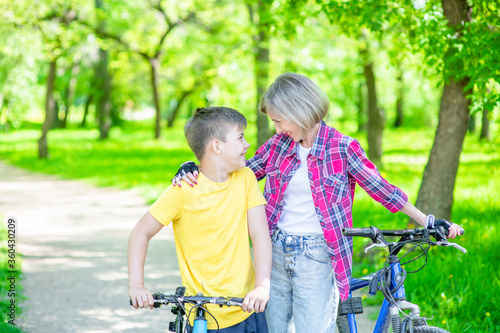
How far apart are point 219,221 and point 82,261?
4.69 meters

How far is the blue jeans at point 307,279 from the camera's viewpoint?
2.70m

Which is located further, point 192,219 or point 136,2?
point 136,2

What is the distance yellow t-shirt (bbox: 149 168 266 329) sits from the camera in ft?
7.88

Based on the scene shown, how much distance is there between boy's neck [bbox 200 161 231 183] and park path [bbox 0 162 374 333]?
2.49 m

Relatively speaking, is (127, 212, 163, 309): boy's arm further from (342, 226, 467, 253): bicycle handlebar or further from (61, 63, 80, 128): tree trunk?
(61, 63, 80, 128): tree trunk

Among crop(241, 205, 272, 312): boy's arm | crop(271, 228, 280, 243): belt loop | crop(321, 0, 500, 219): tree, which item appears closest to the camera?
crop(241, 205, 272, 312): boy's arm

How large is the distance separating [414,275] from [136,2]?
21797 mm

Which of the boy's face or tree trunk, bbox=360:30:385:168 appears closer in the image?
the boy's face

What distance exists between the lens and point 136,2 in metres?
24.1

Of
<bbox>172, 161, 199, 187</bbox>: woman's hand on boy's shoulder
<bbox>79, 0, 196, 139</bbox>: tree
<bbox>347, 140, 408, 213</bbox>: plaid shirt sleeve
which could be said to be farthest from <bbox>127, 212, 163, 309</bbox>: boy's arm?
<bbox>79, 0, 196, 139</bbox>: tree

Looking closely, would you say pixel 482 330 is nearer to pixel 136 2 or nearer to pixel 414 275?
pixel 414 275

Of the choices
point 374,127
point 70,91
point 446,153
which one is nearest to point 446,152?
point 446,153

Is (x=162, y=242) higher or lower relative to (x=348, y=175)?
lower

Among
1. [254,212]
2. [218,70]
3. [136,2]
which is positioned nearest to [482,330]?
[254,212]
